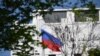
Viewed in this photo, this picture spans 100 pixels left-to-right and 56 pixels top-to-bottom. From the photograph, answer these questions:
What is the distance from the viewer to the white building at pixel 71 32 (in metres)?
24.5

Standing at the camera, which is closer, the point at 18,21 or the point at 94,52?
the point at 18,21

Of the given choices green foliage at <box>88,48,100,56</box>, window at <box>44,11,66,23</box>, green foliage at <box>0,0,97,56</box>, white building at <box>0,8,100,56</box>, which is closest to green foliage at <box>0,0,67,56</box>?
green foliage at <box>0,0,97,56</box>

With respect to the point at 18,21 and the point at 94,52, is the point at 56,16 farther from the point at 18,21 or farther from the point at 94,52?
the point at 18,21

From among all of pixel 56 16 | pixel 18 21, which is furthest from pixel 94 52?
pixel 18 21

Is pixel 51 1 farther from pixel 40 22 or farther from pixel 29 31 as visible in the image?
pixel 40 22

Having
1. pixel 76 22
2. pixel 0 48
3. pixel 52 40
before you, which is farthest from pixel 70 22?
pixel 0 48

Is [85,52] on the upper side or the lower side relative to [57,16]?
lower

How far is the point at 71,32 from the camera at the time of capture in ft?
81.8

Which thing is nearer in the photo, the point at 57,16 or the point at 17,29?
the point at 17,29

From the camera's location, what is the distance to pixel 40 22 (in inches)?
1031

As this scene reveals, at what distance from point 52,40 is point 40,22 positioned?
5348 mm

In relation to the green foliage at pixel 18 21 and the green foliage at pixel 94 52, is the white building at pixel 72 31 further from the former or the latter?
the green foliage at pixel 18 21

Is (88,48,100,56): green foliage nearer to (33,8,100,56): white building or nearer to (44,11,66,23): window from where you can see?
(33,8,100,56): white building

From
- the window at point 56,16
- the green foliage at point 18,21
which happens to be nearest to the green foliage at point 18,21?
the green foliage at point 18,21
